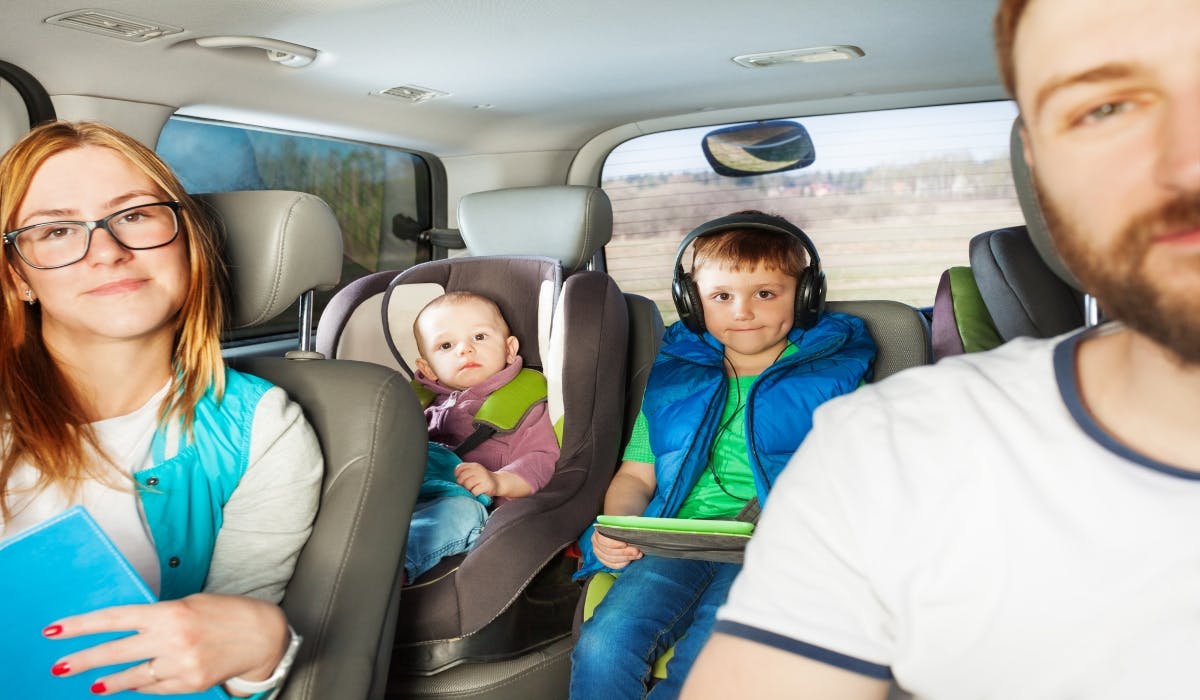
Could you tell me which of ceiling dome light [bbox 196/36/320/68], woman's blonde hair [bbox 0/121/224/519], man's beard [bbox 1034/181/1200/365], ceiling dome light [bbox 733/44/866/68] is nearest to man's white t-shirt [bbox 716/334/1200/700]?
man's beard [bbox 1034/181/1200/365]

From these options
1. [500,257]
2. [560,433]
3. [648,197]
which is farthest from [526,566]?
[648,197]

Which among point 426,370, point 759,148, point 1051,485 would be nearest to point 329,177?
point 426,370

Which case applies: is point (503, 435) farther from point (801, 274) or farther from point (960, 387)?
point (960, 387)

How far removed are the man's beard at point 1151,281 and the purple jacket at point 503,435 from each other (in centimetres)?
202

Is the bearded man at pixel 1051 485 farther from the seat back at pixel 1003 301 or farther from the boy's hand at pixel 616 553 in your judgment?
the seat back at pixel 1003 301

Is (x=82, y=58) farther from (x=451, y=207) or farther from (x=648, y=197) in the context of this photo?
(x=648, y=197)

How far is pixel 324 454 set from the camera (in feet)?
5.52

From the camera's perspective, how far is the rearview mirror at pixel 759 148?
4.43 m

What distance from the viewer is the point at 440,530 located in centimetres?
223

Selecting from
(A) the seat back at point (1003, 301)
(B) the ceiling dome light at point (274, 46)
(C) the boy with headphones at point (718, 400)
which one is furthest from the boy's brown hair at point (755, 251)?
(B) the ceiling dome light at point (274, 46)

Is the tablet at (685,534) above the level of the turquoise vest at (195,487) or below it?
below

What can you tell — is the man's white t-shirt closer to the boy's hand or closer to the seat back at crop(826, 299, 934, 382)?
the boy's hand

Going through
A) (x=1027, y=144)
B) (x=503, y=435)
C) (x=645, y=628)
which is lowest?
(x=645, y=628)

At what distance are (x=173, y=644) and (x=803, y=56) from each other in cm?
273
